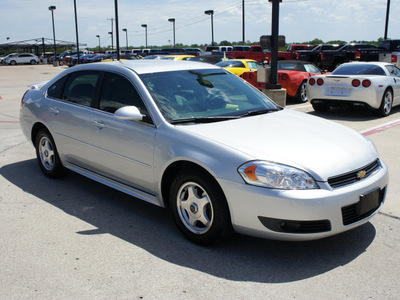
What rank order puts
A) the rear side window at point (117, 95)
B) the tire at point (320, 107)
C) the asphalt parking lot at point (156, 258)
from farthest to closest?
the tire at point (320, 107)
the rear side window at point (117, 95)
the asphalt parking lot at point (156, 258)

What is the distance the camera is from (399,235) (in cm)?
399

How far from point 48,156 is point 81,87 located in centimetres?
115

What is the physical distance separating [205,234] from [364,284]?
4.22 feet

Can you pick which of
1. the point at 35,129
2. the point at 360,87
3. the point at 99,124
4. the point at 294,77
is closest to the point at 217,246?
the point at 99,124

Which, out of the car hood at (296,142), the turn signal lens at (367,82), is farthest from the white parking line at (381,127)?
the car hood at (296,142)

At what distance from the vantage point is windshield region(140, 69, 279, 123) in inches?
166

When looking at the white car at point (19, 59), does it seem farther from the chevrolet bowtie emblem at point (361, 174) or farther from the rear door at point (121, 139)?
the chevrolet bowtie emblem at point (361, 174)

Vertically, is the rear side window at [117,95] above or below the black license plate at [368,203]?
above

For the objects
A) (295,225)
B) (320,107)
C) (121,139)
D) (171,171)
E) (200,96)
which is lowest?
(320,107)

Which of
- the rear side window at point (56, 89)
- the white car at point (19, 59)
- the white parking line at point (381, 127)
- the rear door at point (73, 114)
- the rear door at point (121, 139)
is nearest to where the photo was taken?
the rear door at point (121, 139)

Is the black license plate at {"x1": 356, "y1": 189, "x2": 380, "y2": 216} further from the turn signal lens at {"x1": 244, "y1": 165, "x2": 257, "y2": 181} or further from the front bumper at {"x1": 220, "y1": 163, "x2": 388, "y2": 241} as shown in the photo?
the turn signal lens at {"x1": 244, "y1": 165, "x2": 257, "y2": 181}

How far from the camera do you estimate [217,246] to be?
12.4ft

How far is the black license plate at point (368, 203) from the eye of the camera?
347 cm

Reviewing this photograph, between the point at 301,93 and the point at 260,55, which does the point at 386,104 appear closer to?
the point at 301,93
